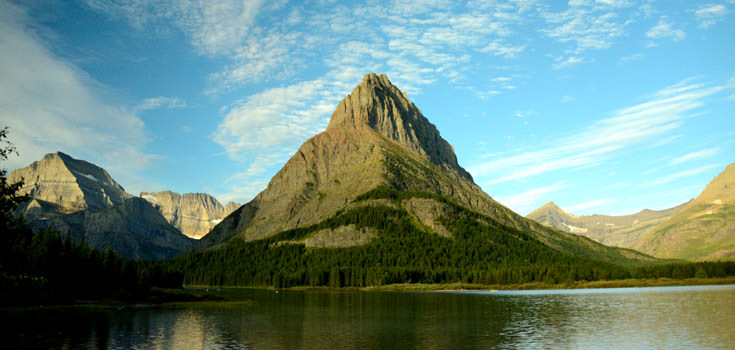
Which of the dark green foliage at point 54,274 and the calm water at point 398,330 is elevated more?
the dark green foliage at point 54,274

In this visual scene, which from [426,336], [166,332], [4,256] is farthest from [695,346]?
[4,256]

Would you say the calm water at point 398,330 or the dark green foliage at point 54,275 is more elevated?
the dark green foliage at point 54,275

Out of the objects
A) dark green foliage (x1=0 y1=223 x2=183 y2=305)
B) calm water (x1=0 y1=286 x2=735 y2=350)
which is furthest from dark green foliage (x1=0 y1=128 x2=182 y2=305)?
calm water (x1=0 y1=286 x2=735 y2=350)

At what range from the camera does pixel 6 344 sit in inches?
2630

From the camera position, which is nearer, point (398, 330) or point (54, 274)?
point (398, 330)

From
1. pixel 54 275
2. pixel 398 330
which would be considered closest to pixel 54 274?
pixel 54 275

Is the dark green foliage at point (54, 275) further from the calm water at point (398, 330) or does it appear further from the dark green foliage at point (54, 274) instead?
the calm water at point (398, 330)

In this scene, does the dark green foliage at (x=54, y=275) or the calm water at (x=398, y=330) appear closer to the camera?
the calm water at (x=398, y=330)

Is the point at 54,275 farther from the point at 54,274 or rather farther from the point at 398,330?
the point at 398,330

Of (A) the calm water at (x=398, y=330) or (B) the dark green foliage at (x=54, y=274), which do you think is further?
(B) the dark green foliage at (x=54, y=274)

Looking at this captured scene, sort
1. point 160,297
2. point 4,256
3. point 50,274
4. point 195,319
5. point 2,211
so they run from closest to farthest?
point 2,211 < point 4,256 < point 195,319 < point 50,274 < point 160,297

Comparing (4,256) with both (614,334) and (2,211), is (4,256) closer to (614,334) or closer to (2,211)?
(2,211)

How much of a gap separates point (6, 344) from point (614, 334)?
3308 inches

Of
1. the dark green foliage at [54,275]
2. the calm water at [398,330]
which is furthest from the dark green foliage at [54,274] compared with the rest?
the calm water at [398,330]
